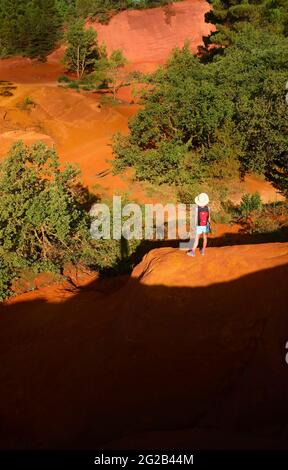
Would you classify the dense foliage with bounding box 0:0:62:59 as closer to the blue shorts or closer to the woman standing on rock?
the woman standing on rock

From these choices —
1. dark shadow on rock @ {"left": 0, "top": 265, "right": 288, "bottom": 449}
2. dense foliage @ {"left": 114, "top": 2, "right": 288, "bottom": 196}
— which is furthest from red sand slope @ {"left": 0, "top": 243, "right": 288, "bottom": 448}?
dense foliage @ {"left": 114, "top": 2, "right": 288, "bottom": 196}

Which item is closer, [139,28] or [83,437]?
[83,437]

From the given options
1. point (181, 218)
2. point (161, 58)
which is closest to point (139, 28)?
point (161, 58)

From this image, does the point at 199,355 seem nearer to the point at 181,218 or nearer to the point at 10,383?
the point at 10,383

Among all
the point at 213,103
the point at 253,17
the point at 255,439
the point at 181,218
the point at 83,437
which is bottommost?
the point at 181,218

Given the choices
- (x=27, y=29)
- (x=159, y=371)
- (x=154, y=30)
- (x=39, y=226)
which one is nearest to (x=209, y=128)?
(x=39, y=226)
